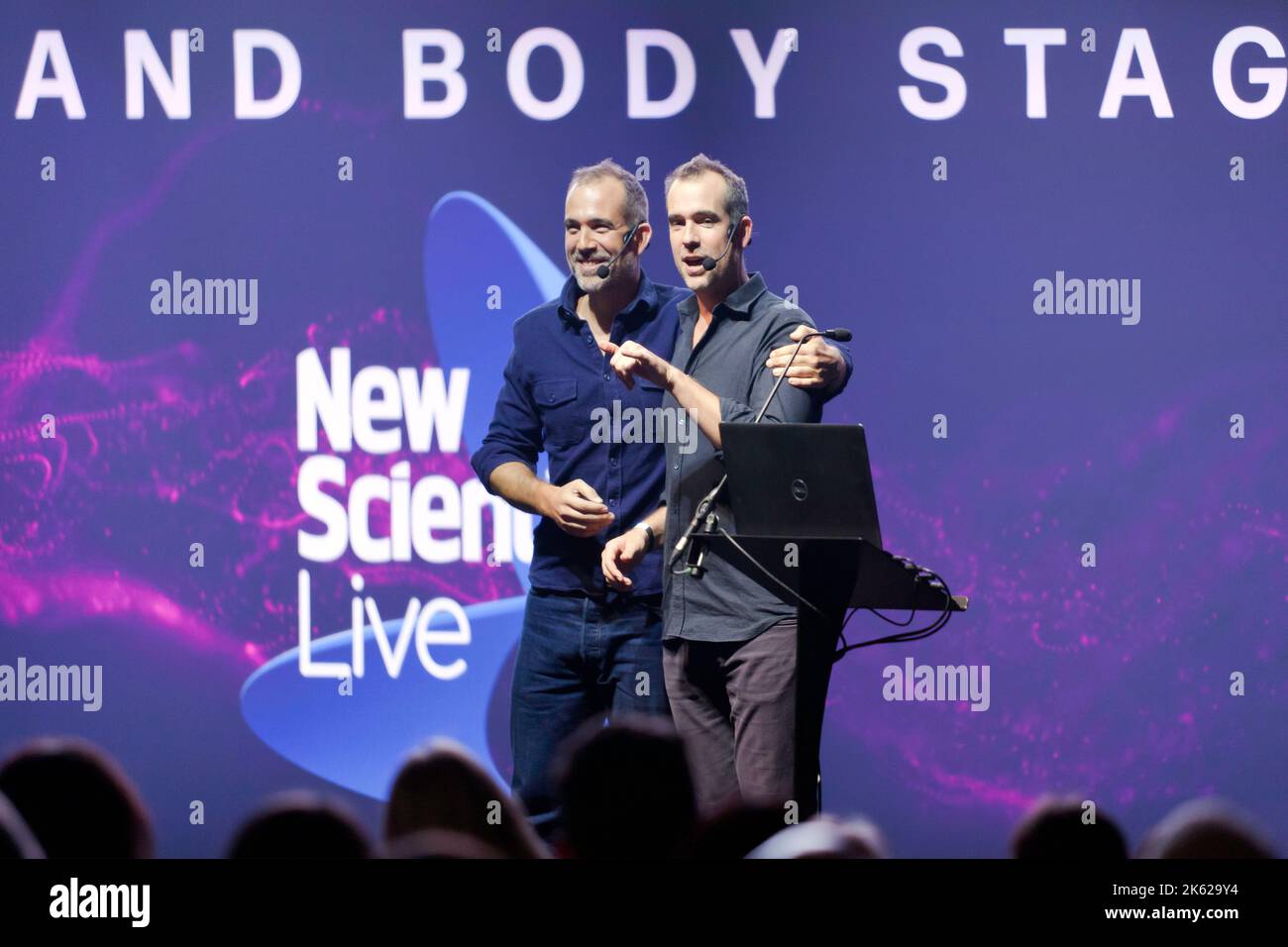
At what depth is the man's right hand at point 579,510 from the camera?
396 cm

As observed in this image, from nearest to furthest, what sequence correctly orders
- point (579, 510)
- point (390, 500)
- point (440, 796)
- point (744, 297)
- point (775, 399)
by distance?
point (440, 796) → point (775, 399) → point (744, 297) → point (579, 510) → point (390, 500)

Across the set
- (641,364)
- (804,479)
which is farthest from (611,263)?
(804,479)

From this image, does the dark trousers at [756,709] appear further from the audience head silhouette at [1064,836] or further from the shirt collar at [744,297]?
the audience head silhouette at [1064,836]

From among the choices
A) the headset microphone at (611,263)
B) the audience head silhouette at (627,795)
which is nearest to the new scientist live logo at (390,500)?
the headset microphone at (611,263)

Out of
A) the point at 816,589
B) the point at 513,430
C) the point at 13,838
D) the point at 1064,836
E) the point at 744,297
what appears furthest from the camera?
the point at 513,430

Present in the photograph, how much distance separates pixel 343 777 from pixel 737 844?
3.14 metres

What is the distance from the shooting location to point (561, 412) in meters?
4.23

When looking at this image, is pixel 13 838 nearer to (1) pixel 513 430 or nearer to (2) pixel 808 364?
(2) pixel 808 364

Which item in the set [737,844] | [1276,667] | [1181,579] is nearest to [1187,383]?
[1181,579]

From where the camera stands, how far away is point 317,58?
4.79 m

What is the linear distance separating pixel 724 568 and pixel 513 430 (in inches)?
40.5

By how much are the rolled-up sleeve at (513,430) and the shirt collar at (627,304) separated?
0.74 feet

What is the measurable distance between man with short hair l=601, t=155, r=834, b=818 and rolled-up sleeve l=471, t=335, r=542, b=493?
0.51 metres
